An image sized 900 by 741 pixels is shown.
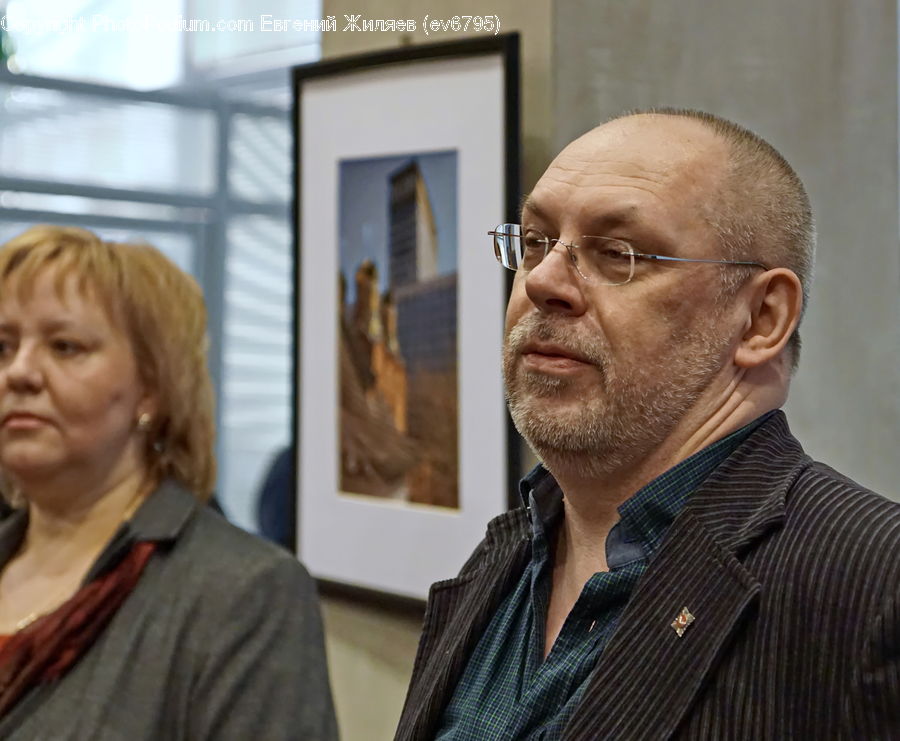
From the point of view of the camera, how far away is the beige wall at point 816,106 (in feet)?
6.39

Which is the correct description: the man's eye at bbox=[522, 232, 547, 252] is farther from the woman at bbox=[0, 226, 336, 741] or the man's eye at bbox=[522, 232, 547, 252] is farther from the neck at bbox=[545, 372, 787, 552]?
the woman at bbox=[0, 226, 336, 741]

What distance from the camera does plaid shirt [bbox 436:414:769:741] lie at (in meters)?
1.15

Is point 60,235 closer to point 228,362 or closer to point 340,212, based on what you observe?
point 340,212

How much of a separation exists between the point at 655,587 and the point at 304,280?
56.1 inches

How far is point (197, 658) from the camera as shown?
1757mm

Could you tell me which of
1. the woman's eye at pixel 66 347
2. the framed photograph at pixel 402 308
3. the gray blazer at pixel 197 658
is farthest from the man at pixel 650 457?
the woman's eye at pixel 66 347

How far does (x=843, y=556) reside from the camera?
98 centimetres

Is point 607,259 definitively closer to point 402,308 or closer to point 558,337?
point 558,337

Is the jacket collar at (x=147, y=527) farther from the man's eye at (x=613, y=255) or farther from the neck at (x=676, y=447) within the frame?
the man's eye at (x=613, y=255)

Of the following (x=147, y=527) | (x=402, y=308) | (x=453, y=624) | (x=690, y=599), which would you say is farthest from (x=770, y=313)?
(x=147, y=527)

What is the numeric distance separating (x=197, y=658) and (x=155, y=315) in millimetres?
624

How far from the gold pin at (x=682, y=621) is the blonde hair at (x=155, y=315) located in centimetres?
121

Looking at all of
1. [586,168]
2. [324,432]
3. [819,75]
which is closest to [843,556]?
[586,168]

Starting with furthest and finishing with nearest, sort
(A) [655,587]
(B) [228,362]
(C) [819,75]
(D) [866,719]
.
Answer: (B) [228,362]
(C) [819,75]
(A) [655,587]
(D) [866,719]
